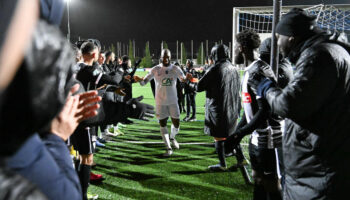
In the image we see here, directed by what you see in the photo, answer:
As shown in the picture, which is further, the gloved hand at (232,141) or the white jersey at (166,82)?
the white jersey at (166,82)

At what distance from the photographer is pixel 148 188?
437cm

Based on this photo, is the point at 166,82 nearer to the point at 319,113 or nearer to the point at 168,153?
the point at 168,153

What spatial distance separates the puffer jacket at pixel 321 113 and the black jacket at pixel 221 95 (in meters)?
3.15

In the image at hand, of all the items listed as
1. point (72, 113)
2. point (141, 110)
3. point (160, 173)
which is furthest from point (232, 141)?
point (160, 173)

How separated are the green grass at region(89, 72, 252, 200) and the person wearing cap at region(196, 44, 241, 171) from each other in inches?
21.2

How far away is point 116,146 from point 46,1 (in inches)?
252

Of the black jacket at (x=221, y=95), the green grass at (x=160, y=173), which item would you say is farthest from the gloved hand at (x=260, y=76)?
the black jacket at (x=221, y=95)

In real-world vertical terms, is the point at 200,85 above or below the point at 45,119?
below

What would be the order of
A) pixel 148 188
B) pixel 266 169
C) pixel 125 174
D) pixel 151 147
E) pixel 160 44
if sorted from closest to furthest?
pixel 266 169 → pixel 148 188 → pixel 125 174 → pixel 151 147 → pixel 160 44

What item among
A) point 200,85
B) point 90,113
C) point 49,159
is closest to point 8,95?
point 49,159

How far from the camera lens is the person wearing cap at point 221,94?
502 cm

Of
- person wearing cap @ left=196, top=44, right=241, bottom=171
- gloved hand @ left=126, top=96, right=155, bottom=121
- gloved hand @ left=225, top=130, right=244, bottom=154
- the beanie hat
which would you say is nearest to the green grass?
person wearing cap @ left=196, top=44, right=241, bottom=171

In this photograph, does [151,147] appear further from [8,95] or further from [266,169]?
[8,95]

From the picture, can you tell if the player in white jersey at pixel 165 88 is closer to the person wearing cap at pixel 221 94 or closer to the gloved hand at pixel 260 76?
the person wearing cap at pixel 221 94
